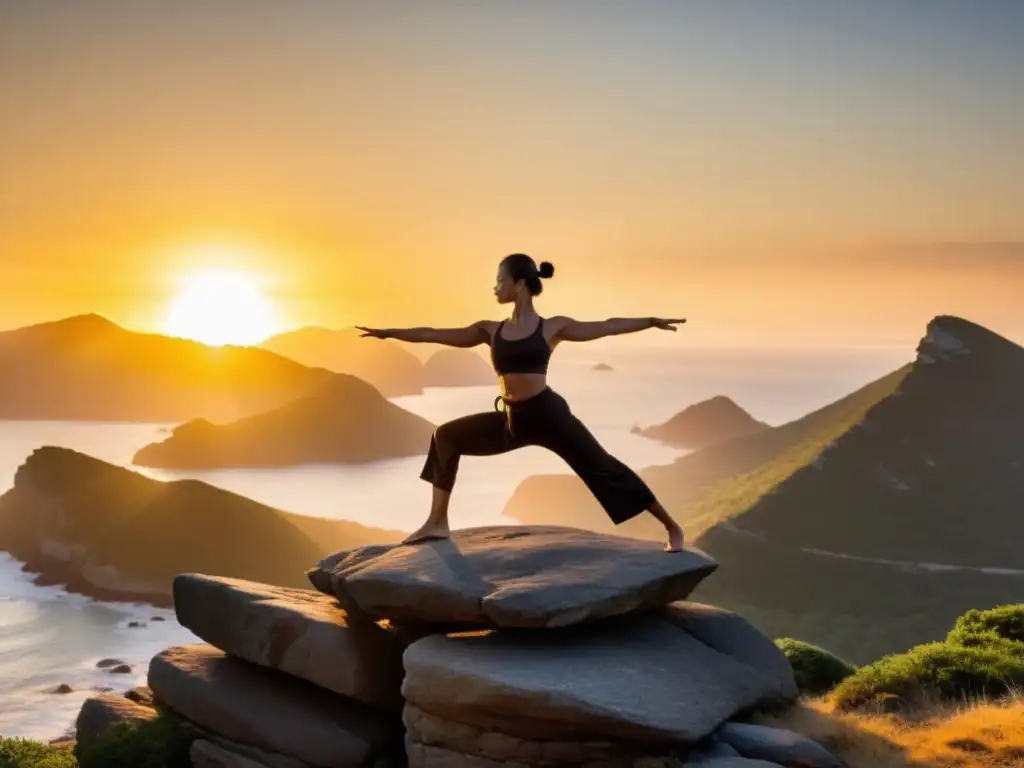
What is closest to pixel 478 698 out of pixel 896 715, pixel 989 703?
pixel 896 715

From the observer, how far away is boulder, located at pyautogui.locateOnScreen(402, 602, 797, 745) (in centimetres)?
917

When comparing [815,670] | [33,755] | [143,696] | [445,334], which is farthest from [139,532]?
[445,334]

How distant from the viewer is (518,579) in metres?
10.7

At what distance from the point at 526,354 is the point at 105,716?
9.39 metres

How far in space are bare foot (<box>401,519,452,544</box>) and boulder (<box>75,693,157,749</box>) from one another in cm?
502

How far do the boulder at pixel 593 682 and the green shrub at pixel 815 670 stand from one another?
326 centimetres

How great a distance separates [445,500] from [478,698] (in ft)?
11.5

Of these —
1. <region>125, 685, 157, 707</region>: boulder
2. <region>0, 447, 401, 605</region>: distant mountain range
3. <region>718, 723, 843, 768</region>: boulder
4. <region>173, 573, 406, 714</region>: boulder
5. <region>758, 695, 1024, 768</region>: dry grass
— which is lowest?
<region>0, 447, 401, 605</region>: distant mountain range

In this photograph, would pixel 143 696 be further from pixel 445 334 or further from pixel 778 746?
pixel 778 746

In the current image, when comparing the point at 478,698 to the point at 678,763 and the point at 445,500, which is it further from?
the point at 445,500

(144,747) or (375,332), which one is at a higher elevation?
(375,332)

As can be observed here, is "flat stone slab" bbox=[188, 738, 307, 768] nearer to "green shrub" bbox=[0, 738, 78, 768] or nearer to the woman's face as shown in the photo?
"green shrub" bbox=[0, 738, 78, 768]

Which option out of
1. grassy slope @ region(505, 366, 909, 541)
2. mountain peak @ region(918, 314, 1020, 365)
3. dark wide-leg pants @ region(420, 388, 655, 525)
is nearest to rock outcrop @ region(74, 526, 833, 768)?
dark wide-leg pants @ region(420, 388, 655, 525)

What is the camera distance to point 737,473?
137 metres
